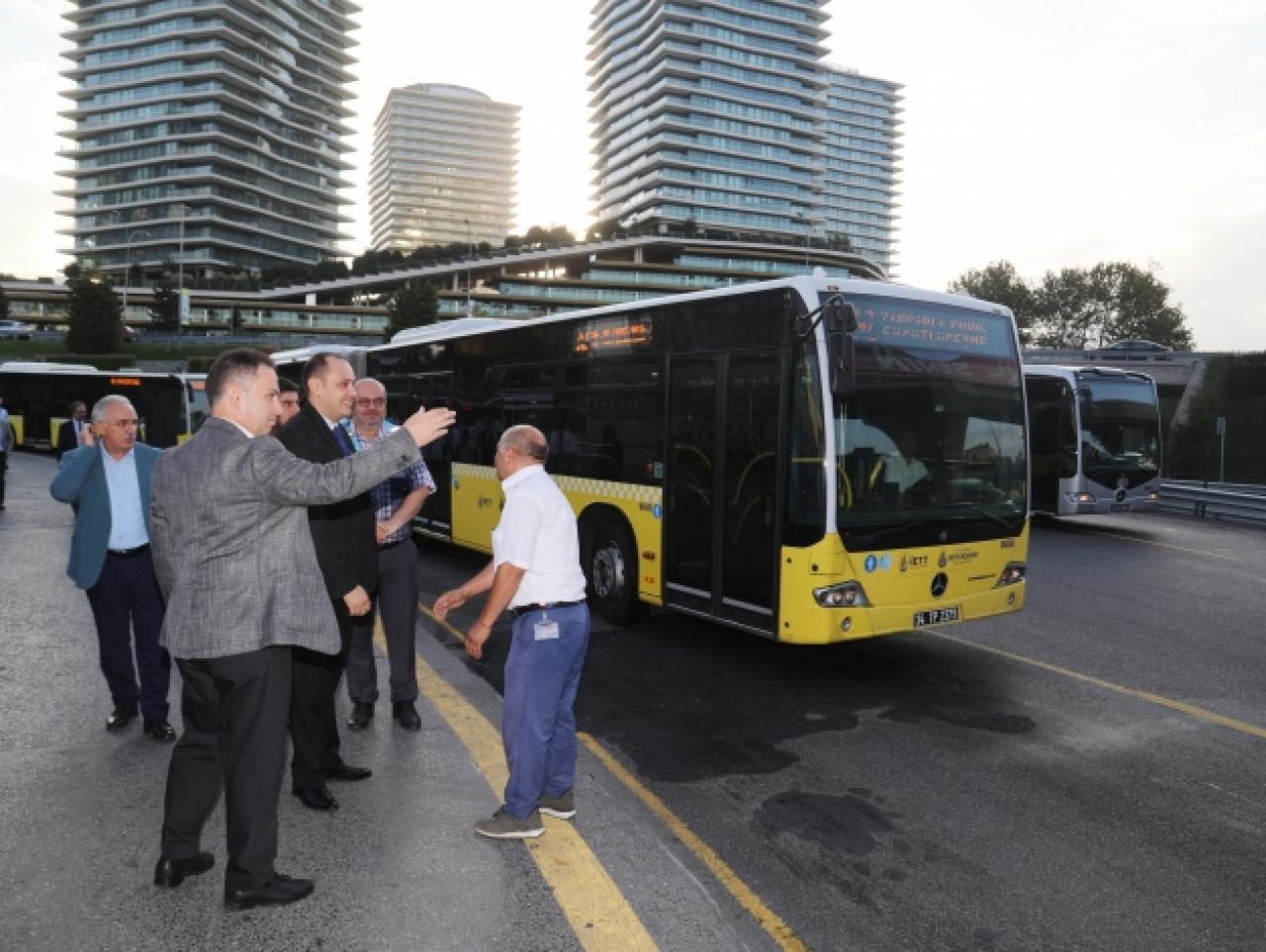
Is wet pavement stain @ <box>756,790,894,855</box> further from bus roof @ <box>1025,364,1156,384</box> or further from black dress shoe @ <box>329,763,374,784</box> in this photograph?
bus roof @ <box>1025,364,1156,384</box>

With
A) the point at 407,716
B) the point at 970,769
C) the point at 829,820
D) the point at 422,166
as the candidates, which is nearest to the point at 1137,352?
the point at 970,769

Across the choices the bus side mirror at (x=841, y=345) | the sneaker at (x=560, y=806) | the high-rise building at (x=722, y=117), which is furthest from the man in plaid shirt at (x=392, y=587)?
the high-rise building at (x=722, y=117)

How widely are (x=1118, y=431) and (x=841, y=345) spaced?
13400 millimetres

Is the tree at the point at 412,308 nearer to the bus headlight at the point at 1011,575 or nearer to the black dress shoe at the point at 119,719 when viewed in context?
the bus headlight at the point at 1011,575

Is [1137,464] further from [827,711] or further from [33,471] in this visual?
[33,471]

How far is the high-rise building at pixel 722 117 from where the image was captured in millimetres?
122312

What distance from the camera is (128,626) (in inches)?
195

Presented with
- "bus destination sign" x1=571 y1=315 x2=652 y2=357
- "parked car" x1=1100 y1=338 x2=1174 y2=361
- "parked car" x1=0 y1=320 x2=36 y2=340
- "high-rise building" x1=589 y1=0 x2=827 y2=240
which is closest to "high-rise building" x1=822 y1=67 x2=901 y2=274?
"high-rise building" x1=589 y1=0 x2=827 y2=240

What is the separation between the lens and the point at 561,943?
9.79 feet

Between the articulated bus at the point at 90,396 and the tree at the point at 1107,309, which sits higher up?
the tree at the point at 1107,309

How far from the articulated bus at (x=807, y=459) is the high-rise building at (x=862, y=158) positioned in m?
182

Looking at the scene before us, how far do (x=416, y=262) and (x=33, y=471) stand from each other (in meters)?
89.5

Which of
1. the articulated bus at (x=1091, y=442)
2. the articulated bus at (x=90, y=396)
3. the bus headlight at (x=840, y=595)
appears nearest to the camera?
the bus headlight at (x=840, y=595)

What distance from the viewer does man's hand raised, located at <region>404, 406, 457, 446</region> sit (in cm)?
313
